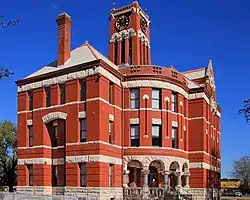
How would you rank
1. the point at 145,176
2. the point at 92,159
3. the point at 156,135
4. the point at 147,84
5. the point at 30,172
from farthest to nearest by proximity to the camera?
1. the point at 30,172
2. the point at 147,84
3. the point at 156,135
4. the point at 145,176
5. the point at 92,159

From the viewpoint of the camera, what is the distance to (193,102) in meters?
42.8

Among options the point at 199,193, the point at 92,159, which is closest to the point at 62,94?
the point at 92,159

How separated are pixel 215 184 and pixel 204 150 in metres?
8.29

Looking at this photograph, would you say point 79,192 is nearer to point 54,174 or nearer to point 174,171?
point 54,174

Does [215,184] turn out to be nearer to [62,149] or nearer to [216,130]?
[216,130]

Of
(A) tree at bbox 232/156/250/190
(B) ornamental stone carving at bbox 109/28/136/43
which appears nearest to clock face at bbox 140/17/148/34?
(B) ornamental stone carving at bbox 109/28/136/43

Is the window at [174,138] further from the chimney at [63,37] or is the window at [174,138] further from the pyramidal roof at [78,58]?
the chimney at [63,37]

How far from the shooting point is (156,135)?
3672 centimetres

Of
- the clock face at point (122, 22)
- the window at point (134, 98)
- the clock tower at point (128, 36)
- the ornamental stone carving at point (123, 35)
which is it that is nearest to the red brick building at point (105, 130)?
the window at point (134, 98)

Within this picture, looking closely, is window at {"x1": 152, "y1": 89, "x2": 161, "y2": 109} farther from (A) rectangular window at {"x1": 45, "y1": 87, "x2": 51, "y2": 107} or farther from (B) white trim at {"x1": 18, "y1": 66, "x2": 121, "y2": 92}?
(A) rectangular window at {"x1": 45, "y1": 87, "x2": 51, "y2": 107}

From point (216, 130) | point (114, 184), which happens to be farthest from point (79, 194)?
point (216, 130)

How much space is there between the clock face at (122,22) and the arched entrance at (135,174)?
1943 cm

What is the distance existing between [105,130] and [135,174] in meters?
6.78

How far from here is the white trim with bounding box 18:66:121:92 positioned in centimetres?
3369
